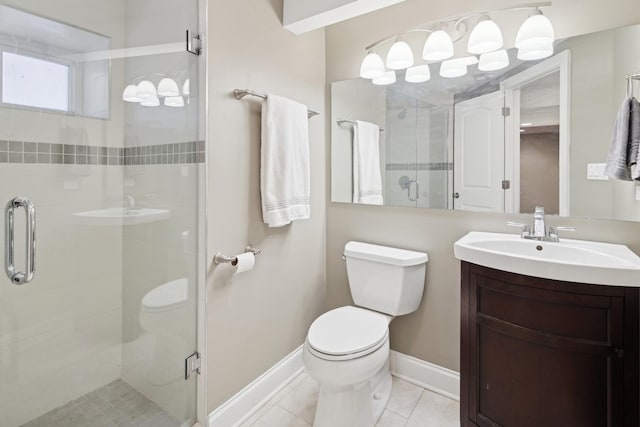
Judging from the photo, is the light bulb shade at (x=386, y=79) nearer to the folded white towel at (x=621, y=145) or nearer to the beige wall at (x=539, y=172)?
the beige wall at (x=539, y=172)

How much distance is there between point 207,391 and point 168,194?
956 millimetres

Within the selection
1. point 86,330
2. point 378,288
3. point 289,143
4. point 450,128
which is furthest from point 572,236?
point 86,330

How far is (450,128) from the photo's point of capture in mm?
1764

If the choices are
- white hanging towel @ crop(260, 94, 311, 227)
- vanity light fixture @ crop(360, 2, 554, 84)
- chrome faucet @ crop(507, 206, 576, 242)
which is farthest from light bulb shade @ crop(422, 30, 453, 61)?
chrome faucet @ crop(507, 206, 576, 242)

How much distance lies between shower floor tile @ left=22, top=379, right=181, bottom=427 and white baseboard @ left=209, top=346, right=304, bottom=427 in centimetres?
21

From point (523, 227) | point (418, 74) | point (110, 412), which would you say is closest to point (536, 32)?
point (418, 74)

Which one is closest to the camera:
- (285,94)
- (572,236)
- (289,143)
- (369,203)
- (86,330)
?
(572,236)

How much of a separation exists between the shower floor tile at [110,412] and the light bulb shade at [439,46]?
87.6 inches

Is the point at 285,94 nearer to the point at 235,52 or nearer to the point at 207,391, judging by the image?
the point at 235,52

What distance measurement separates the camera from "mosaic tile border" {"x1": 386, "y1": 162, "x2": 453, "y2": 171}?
1.79 m

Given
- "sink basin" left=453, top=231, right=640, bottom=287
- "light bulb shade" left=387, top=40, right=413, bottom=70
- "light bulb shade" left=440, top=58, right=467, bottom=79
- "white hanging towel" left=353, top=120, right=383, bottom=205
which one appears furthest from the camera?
"white hanging towel" left=353, top=120, right=383, bottom=205

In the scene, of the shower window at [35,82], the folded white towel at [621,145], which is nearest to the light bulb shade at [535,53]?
the folded white towel at [621,145]

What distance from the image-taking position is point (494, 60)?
62.9 inches

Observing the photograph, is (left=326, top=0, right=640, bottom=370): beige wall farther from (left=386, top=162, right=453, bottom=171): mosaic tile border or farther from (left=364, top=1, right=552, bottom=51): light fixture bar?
(left=386, top=162, right=453, bottom=171): mosaic tile border
